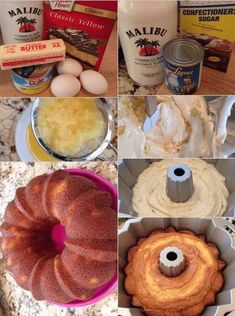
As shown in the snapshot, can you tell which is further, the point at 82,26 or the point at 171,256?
the point at 82,26

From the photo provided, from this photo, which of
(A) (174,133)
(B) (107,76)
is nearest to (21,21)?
(B) (107,76)

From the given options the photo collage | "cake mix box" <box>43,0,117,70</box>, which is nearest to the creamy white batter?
the photo collage

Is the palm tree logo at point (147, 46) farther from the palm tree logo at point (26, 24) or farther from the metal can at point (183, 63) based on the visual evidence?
the palm tree logo at point (26, 24)

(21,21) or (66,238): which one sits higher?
(21,21)

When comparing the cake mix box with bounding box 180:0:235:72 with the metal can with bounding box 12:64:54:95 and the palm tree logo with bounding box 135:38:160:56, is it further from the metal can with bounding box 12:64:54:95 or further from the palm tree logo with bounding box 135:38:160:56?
the metal can with bounding box 12:64:54:95

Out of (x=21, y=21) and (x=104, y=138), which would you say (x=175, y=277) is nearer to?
(x=104, y=138)

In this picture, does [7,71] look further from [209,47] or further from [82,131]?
[209,47]
